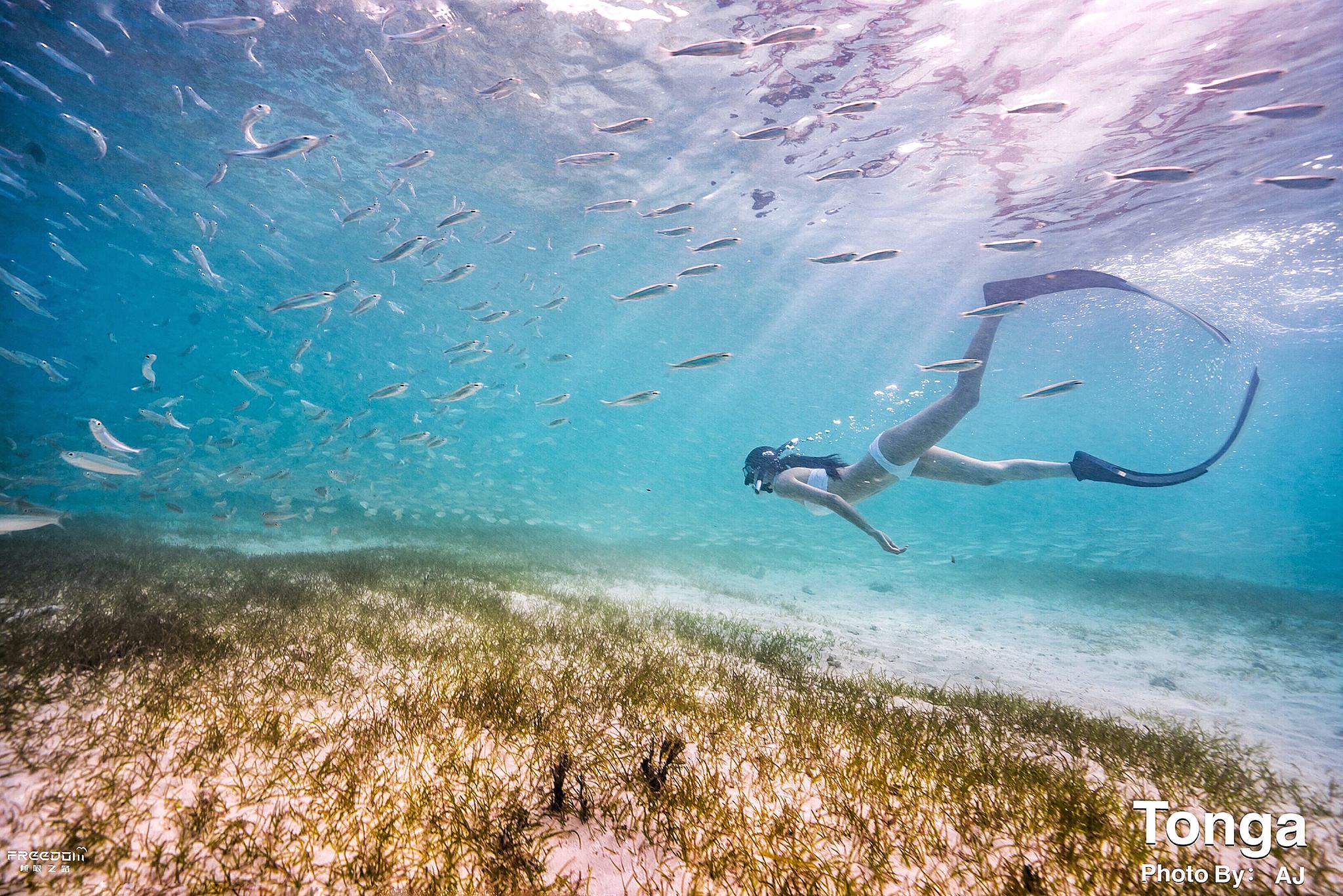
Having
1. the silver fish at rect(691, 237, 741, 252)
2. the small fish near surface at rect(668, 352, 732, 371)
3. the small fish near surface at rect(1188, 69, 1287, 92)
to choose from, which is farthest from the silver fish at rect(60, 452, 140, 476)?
the small fish near surface at rect(1188, 69, 1287, 92)

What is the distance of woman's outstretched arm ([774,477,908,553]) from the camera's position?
18.8 ft

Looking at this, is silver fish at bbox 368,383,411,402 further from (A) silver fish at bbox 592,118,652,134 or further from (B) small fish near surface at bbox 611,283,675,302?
(A) silver fish at bbox 592,118,652,134

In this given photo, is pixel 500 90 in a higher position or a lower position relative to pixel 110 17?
lower

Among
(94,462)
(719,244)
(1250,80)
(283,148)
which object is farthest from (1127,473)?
(94,462)

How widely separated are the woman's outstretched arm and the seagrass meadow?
1.72 m

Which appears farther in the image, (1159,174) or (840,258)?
(840,258)

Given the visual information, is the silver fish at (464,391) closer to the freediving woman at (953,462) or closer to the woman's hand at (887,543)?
the freediving woman at (953,462)

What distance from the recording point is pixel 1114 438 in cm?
7556

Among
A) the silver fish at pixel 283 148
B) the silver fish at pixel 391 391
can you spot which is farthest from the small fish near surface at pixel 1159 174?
the silver fish at pixel 391 391

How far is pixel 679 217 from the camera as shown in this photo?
2080 centimetres

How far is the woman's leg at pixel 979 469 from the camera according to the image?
689 cm

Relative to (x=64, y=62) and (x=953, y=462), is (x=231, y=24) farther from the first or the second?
(x=64, y=62)

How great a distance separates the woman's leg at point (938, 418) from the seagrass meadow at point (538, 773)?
11.2 ft

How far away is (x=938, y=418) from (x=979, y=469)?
1408 mm
